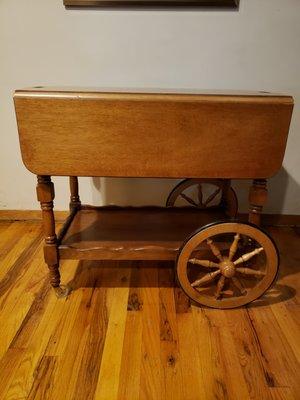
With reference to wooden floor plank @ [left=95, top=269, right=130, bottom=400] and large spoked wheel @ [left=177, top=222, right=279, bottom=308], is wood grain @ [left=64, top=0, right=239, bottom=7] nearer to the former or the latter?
large spoked wheel @ [left=177, top=222, right=279, bottom=308]

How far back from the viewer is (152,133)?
1105 millimetres

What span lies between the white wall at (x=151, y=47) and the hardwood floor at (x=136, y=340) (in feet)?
3.26

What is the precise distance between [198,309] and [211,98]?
2.72 feet

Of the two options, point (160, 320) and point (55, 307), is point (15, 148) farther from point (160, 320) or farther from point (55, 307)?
point (160, 320)

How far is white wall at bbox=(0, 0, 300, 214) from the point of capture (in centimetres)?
163

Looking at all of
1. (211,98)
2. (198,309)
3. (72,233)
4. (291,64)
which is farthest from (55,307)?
(291,64)

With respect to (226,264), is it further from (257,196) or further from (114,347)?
(114,347)

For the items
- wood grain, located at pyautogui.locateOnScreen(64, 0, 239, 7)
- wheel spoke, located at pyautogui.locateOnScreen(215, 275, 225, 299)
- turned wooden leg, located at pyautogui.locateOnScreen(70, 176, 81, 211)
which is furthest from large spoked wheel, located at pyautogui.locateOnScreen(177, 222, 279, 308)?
wood grain, located at pyautogui.locateOnScreen(64, 0, 239, 7)

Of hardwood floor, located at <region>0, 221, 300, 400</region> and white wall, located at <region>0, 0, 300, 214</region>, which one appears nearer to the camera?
hardwood floor, located at <region>0, 221, 300, 400</region>

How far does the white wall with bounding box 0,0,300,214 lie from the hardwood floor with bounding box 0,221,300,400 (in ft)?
3.26

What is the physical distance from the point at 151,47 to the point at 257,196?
981 millimetres

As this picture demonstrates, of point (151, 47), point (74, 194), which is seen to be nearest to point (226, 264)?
point (74, 194)

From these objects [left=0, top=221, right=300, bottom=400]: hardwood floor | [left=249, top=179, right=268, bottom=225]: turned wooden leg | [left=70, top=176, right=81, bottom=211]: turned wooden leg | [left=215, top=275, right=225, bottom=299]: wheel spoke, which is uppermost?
[left=249, top=179, right=268, bottom=225]: turned wooden leg

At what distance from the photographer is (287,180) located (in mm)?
1934
